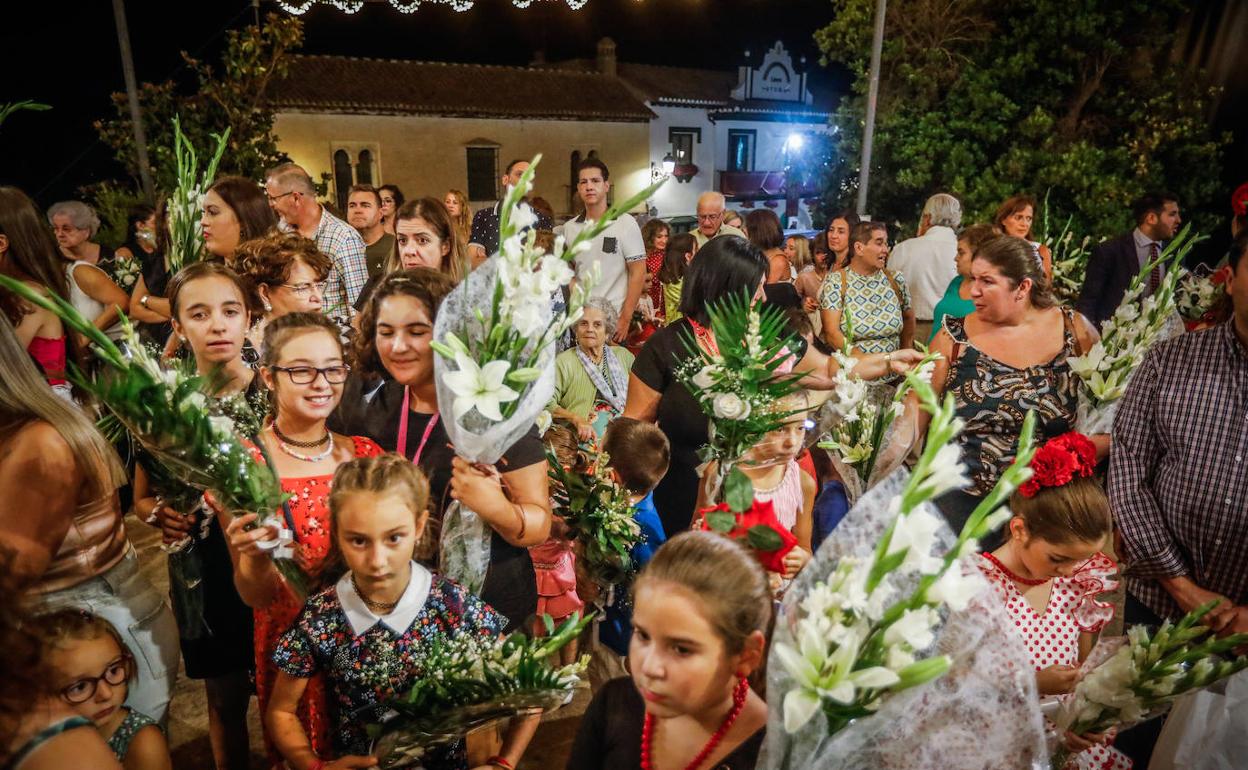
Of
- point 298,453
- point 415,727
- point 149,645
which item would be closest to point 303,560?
point 298,453

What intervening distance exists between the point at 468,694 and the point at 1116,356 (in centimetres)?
288

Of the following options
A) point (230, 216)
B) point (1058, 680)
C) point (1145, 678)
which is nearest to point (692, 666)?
point (1145, 678)

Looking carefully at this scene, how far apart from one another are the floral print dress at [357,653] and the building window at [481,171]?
2503cm

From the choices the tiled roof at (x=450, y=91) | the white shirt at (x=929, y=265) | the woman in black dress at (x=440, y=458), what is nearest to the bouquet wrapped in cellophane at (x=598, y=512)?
the woman in black dress at (x=440, y=458)

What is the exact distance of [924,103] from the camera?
42.4 ft

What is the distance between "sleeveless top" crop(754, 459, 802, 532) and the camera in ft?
9.09

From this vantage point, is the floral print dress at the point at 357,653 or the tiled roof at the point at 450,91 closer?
the floral print dress at the point at 357,653

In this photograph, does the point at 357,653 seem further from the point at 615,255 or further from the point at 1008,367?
the point at 615,255

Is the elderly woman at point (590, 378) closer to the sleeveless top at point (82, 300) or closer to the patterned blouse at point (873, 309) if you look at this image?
the patterned blouse at point (873, 309)

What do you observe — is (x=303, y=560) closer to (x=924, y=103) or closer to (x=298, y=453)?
(x=298, y=453)

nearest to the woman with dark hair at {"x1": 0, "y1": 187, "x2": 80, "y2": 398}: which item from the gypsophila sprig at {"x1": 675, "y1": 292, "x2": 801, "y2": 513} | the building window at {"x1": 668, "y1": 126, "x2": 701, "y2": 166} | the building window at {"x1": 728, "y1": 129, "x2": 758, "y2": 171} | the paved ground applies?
the paved ground

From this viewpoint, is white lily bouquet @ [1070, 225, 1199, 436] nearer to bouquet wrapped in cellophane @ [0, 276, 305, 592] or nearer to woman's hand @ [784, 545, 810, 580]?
woman's hand @ [784, 545, 810, 580]

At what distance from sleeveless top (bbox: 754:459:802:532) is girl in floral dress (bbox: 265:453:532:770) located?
119 cm

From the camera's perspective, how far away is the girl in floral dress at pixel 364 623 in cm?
193
